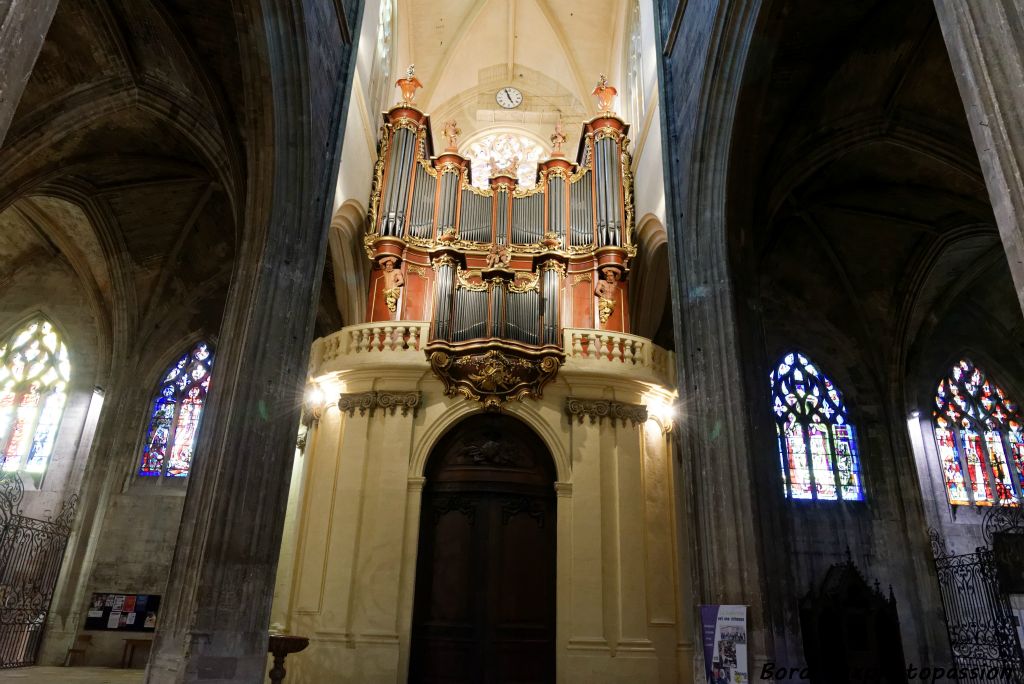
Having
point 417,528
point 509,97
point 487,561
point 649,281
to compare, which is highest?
point 509,97

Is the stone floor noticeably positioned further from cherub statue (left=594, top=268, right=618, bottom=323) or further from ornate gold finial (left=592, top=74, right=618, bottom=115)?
ornate gold finial (left=592, top=74, right=618, bottom=115)

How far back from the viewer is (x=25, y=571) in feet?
36.8

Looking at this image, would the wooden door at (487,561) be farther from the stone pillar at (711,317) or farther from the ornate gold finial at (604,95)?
the ornate gold finial at (604,95)

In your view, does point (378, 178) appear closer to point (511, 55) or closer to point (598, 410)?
point (598, 410)

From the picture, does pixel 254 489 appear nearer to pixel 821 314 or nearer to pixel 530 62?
pixel 821 314

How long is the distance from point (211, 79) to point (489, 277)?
15.5 ft

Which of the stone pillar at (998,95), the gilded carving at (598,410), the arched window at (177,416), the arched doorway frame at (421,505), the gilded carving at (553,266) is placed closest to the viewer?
the stone pillar at (998,95)

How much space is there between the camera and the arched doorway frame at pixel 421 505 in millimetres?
9156

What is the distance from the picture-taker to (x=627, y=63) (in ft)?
51.6

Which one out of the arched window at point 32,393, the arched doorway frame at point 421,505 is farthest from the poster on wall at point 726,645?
the arched window at point 32,393

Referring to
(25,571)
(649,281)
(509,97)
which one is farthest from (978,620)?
(25,571)

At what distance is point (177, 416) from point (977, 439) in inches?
601

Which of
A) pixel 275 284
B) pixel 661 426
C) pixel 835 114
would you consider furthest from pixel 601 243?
pixel 275 284

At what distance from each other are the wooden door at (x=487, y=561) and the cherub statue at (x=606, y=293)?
272 centimetres
